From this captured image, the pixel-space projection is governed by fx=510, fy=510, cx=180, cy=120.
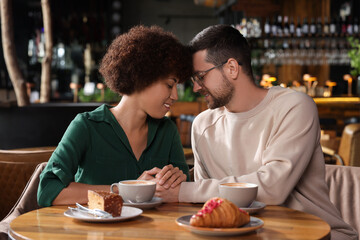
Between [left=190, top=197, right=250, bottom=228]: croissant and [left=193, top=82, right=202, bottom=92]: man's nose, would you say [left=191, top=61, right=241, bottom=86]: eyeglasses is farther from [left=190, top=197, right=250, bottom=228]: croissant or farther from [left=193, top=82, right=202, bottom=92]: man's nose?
[left=190, top=197, right=250, bottom=228]: croissant

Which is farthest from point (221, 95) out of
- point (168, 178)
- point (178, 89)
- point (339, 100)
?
point (178, 89)

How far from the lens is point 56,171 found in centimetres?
163

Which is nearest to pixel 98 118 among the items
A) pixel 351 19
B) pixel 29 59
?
pixel 351 19

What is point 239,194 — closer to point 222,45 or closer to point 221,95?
point 221,95

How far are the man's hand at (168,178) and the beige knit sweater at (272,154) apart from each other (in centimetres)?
4

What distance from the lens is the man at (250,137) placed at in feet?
5.41

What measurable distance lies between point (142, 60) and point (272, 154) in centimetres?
57

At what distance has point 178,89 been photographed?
1098 centimetres

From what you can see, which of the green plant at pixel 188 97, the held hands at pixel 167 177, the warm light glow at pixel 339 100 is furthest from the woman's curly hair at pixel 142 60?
the warm light glow at pixel 339 100

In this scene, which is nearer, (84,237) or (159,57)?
(84,237)

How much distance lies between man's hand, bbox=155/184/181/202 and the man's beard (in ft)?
1.61

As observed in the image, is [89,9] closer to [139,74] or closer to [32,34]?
[32,34]

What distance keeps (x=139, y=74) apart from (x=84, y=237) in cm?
80

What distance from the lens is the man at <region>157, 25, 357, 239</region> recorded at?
5.41ft
